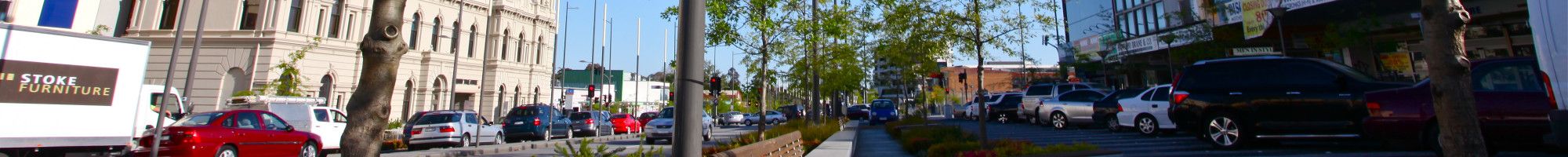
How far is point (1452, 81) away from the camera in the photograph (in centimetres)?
508

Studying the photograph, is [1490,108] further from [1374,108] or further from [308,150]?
[308,150]

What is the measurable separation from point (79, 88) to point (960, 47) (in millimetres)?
12652

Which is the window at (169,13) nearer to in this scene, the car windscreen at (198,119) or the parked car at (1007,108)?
the car windscreen at (198,119)

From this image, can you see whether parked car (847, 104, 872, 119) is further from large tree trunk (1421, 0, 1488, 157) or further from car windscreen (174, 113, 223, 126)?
large tree trunk (1421, 0, 1488, 157)

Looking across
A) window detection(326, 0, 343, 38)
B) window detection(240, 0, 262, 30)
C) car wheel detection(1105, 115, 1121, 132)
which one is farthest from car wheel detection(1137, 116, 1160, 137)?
window detection(240, 0, 262, 30)

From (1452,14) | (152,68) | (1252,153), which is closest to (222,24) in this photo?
(152,68)

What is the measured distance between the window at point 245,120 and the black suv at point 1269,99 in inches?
487

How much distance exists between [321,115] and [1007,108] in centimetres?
1827

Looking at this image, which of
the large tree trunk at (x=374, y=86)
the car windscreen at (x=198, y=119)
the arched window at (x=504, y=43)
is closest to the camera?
the large tree trunk at (x=374, y=86)

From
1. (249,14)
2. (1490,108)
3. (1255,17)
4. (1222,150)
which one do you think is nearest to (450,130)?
(1222,150)

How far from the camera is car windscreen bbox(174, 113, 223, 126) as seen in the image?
1236 centimetres

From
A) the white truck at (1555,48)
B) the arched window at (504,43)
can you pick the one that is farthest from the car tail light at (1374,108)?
the arched window at (504,43)

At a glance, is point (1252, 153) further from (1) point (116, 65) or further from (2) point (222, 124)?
(2) point (222, 124)

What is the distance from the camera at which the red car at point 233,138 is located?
1065 centimetres
